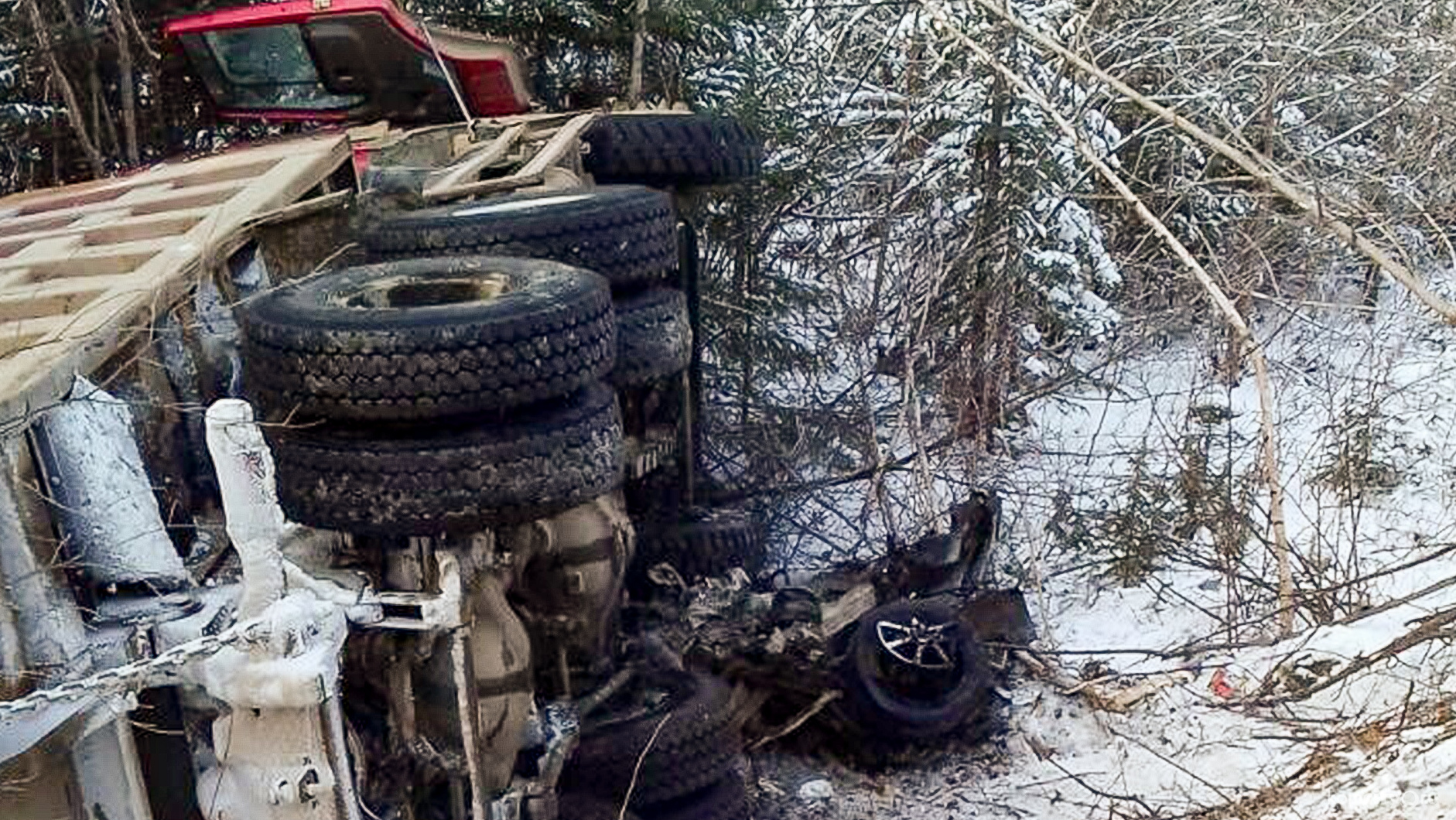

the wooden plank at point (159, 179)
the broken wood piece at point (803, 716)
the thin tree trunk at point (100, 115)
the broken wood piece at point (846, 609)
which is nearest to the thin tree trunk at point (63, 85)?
the thin tree trunk at point (100, 115)

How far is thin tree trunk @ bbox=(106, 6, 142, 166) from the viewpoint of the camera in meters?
7.05

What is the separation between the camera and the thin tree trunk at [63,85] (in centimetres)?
687

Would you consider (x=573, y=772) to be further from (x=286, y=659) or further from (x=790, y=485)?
(x=790, y=485)

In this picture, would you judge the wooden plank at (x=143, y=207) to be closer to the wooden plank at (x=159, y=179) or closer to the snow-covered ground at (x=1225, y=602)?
the wooden plank at (x=159, y=179)

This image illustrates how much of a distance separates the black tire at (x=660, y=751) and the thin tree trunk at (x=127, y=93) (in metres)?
5.19

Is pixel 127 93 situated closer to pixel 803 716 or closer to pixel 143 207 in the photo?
pixel 143 207

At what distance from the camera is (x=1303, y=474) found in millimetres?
6277

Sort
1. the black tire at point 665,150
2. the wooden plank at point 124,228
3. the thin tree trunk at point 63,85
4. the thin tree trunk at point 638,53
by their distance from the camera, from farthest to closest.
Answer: the thin tree trunk at point 63,85 < the thin tree trunk at point 638,53 < the black tire at point 665,150 < the wooden plank at point 124,228

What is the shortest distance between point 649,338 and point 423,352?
124cm

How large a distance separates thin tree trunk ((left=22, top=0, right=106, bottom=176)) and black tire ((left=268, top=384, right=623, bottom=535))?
17.3ft

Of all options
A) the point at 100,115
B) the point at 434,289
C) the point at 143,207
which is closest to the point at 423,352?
the point at 434,289

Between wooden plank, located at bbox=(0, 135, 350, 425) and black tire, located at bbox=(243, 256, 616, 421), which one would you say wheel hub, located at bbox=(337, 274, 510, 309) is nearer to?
black tire, located at bbox=(243, 256, 616, 421)

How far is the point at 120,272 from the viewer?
3215mm

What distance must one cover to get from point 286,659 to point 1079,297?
5.79 m
